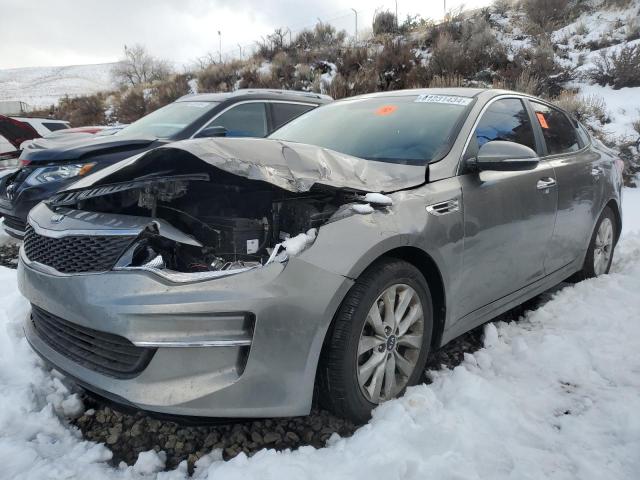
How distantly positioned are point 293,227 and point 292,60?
15.0 metres

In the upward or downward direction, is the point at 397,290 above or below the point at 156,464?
above

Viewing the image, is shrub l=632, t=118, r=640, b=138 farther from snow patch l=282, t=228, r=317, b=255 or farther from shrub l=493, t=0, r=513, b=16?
snow patch l=282, t=228, r=317, b=255

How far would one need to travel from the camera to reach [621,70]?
A: 1100 cm

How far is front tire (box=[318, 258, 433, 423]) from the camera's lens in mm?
2057

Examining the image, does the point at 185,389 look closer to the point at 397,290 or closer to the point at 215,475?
the point at 215,475

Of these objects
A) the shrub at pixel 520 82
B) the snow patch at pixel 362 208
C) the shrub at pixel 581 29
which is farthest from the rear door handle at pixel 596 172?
the shrub at pixel 581 29

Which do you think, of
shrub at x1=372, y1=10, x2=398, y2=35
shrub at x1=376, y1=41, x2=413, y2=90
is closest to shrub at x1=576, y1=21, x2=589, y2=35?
shrub at x1=376, y1=41, x2=413, y2=90

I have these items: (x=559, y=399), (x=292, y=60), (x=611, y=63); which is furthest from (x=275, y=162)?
(x=292, y=60)

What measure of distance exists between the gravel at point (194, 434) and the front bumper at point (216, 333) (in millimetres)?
255

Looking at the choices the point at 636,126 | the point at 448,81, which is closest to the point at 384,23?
the point at 448,81

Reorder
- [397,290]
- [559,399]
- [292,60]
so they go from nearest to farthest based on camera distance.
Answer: [397,290], [559,399], [292,60]

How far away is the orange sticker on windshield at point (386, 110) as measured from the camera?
3200 mm

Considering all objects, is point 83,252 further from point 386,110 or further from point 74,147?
point 74,147

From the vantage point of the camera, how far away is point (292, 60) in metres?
16.2
